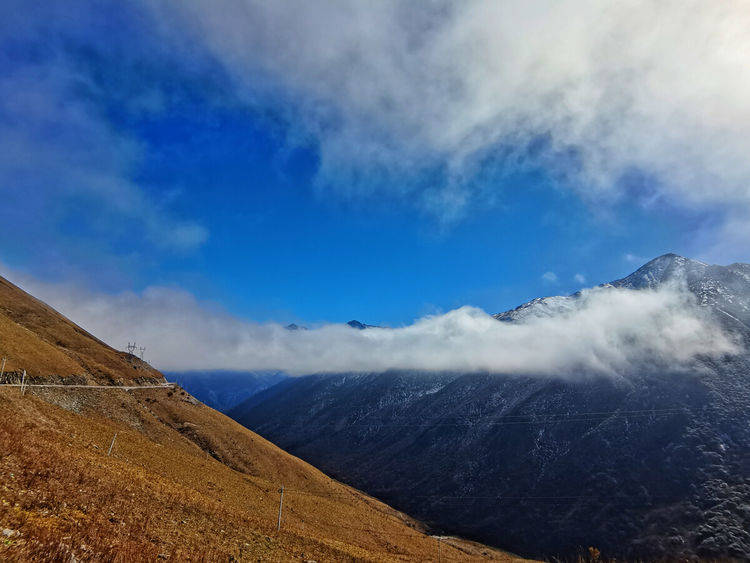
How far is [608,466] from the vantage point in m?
131

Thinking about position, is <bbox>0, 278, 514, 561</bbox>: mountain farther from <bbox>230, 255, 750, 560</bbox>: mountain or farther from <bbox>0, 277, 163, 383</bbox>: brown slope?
<bbox>230, 255, 750, 560</bbox>: mountain

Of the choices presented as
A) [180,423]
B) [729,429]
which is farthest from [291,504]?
[729,429]

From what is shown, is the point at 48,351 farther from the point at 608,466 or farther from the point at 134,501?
the point at 608,466

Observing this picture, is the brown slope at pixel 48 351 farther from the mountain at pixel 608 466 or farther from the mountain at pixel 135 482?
the mountain at pixel 608 466

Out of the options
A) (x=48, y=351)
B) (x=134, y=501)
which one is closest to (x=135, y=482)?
(x=134, y=501)

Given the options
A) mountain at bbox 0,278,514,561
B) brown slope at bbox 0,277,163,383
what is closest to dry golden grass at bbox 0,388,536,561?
mountain at bbox 0,278,514,561

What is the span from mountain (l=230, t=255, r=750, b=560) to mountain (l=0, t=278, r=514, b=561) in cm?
3672

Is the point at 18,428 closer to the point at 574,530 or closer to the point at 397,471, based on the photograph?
the point at 574,530

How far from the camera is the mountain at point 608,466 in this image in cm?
10241

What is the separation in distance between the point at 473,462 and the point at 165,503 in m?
163

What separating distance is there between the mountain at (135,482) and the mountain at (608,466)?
3672 cm

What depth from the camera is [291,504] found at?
61.8 meters

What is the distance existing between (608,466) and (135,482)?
148m

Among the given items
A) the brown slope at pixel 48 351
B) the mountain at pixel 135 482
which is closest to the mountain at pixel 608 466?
the mountain at pixel 135 482
